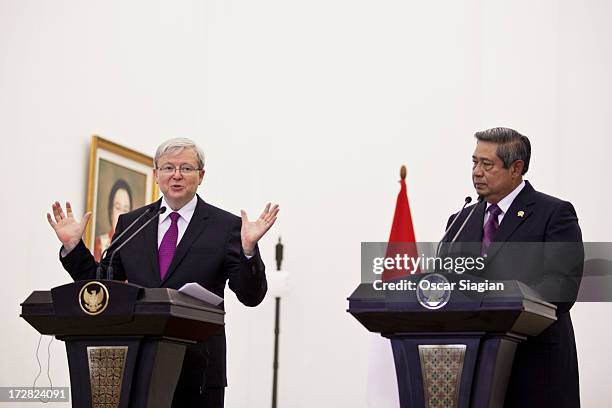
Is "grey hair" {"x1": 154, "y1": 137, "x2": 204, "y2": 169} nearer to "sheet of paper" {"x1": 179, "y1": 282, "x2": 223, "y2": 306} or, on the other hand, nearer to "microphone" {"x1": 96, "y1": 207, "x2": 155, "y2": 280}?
"microphone" {"x1": 96, "y1": 207, "x2": 155, "y2": 280}

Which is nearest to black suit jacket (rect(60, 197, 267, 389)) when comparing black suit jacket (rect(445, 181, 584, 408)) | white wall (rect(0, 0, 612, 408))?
black suit jacket (rect(445, 181, 584, 408))

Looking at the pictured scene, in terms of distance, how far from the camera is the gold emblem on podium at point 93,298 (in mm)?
3176

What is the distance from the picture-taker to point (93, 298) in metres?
3.19

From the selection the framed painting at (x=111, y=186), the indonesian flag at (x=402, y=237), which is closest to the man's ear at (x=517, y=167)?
the indonesian flag at (x=402, y=237)

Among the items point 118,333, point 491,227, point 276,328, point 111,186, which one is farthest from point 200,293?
point 276,328

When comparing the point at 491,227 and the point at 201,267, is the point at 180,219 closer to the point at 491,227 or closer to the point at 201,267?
the point at 201,267

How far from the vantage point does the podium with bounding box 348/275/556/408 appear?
315cm

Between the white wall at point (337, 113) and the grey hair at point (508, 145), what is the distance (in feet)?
9.73

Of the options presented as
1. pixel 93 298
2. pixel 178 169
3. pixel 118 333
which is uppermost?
pixel 178 169

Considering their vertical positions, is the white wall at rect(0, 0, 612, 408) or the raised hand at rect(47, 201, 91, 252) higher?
the white wall at rect(0, 0, 612, 408)

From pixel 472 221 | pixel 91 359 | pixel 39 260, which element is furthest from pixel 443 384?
pixel 39 260

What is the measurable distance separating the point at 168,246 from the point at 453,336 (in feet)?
3.70

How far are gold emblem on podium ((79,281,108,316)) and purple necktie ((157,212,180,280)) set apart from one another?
1.42ft

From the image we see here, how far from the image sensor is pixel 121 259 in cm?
371
